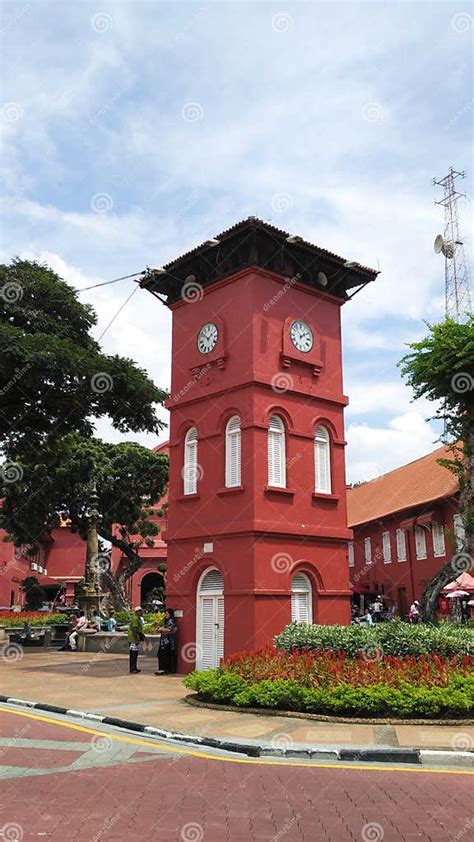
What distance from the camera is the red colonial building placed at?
33.6m

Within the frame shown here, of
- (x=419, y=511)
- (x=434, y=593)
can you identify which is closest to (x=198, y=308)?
(x=434, y=593)

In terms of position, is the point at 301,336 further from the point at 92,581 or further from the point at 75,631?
the point at 92,581

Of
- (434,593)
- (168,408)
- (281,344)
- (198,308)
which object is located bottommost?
(434,593)

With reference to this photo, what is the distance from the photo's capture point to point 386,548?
40125 millimetres

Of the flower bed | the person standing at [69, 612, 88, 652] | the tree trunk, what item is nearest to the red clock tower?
the tree trunk

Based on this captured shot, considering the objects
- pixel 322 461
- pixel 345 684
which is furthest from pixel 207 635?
pixel 345 684

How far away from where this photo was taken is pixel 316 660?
12750 mm

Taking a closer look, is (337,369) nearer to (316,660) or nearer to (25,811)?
(316,660)

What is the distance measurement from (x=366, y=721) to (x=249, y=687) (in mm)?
2283

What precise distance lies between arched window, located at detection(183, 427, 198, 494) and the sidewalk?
4.94 metres

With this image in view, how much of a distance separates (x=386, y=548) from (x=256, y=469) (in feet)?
78.2

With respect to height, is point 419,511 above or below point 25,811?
above

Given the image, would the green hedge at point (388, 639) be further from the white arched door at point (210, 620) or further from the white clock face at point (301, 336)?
the white clock face at point (301, 336)

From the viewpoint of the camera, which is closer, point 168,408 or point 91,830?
point 91,830
